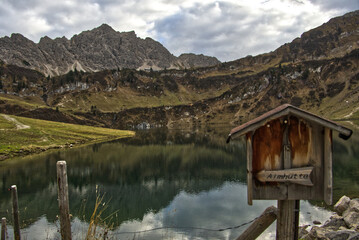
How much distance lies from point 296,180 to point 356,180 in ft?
141

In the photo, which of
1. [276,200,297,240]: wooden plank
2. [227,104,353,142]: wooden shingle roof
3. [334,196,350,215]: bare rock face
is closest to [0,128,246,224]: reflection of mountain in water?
[334,196,350,215]: bare rock face

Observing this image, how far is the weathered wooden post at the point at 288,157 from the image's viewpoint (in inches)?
251

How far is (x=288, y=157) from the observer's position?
6555mm

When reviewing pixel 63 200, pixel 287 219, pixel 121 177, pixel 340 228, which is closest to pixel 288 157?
pixel 287 219

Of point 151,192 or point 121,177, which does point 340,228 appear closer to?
point 151,192

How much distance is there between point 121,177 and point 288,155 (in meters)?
51.2

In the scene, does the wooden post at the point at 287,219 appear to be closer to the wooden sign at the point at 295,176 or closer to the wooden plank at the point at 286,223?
the wooden plank at the point at 286,223

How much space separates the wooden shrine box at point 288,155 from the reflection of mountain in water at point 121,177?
2357 centimetres

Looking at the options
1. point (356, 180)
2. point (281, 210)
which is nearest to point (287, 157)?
point (281, 210)

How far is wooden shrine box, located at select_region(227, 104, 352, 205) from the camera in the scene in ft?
21.0

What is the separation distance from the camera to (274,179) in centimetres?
645

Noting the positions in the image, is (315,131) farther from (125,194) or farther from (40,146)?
(40,146)

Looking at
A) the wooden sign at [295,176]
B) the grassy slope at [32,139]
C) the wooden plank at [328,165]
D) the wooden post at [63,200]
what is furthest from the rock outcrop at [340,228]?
the grassy slope at [32,139]

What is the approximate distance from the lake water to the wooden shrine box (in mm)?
5153
